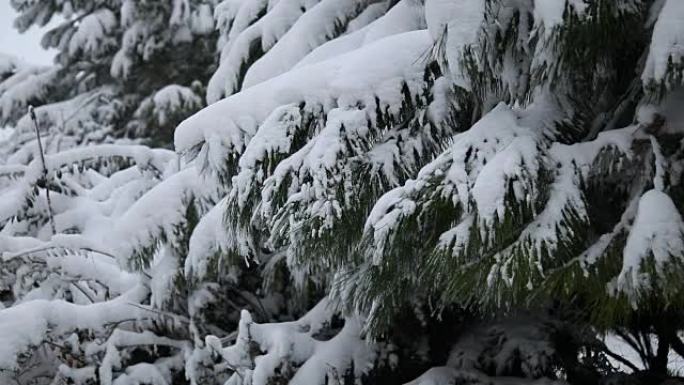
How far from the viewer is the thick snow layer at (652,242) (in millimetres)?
1226

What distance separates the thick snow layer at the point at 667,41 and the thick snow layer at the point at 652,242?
0.25 meters

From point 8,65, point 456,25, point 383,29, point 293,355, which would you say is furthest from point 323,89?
point 8,65

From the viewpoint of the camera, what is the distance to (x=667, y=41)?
4.29 feet

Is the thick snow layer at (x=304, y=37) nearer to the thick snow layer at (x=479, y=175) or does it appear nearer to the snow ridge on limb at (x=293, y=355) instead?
the snow ridge on limb at (x=293, y=355)

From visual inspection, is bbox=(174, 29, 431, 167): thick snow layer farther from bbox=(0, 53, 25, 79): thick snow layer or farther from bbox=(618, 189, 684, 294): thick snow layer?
bbox=(0, 53, 25, 79): thick snow layer

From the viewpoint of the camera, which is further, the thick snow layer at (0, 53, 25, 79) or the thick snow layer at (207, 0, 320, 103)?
the thick snow layer at (0, 53, 25, 79)

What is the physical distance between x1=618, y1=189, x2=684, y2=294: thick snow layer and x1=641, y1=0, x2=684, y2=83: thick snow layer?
0.25m

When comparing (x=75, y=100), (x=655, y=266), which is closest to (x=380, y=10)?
(x=655, y=266)

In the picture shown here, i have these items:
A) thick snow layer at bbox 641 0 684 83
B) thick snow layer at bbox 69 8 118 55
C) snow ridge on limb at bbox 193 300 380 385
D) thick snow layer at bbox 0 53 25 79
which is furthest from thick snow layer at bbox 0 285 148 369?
thick snow layer at bbox 0 53 25 79

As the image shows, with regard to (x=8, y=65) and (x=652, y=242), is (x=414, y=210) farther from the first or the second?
(x=8, y=65)

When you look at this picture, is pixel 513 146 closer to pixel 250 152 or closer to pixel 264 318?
pixel 250 152

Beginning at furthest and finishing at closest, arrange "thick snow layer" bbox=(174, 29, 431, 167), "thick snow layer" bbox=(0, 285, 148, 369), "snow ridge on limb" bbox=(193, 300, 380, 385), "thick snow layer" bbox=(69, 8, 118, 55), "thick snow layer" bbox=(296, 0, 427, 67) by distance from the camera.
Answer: "thick snow layer" bbox=(69, 8, 118, 55), "thick snow layer" bbox=(0, 285, 148, 369), "snow ridge on limb" bbox=(193, 300, 380, 385), "thick snow layer" bbox=(296, 0, 427, 67), "thick snow layer" bbox=(174, 29, 431, 167)

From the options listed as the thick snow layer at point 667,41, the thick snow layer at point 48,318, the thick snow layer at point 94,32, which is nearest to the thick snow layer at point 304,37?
the thick snow layer at point 48,318

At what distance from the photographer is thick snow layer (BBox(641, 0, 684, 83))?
129cm
